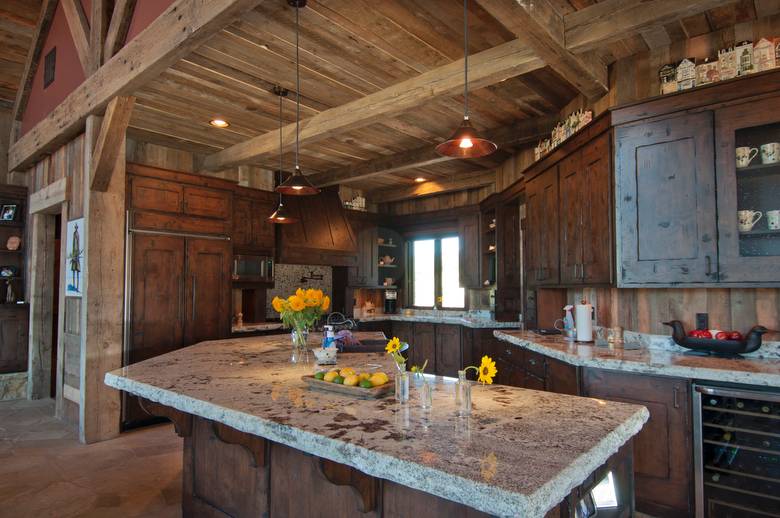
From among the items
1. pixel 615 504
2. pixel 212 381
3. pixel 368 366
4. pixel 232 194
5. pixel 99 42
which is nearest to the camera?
pixel 615 504

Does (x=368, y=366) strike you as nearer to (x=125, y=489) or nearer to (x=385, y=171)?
(x=125, y=489)

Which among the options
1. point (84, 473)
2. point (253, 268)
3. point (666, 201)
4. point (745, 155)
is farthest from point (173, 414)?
point (253, 268)

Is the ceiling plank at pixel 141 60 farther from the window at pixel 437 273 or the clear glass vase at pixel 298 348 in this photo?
the window at pixel 437 273

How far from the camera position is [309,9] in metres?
2.94

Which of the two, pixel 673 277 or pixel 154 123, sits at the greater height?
A: pixel 154 123

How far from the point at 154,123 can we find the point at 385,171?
2.68 m

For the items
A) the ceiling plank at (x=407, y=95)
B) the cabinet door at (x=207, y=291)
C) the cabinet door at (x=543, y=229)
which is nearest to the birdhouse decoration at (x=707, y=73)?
the ceiling plank at (x=407, y=95)

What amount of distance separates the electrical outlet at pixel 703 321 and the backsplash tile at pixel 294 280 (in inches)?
196

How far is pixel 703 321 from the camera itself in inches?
121

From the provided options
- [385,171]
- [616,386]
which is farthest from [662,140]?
[385,171]

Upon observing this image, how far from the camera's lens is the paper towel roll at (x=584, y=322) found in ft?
11.8

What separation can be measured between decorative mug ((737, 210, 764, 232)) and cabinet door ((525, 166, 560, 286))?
4.60 feet

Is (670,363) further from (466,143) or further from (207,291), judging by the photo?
(207,291)

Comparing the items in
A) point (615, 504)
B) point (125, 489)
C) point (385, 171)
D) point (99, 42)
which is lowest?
point (125, 489)
